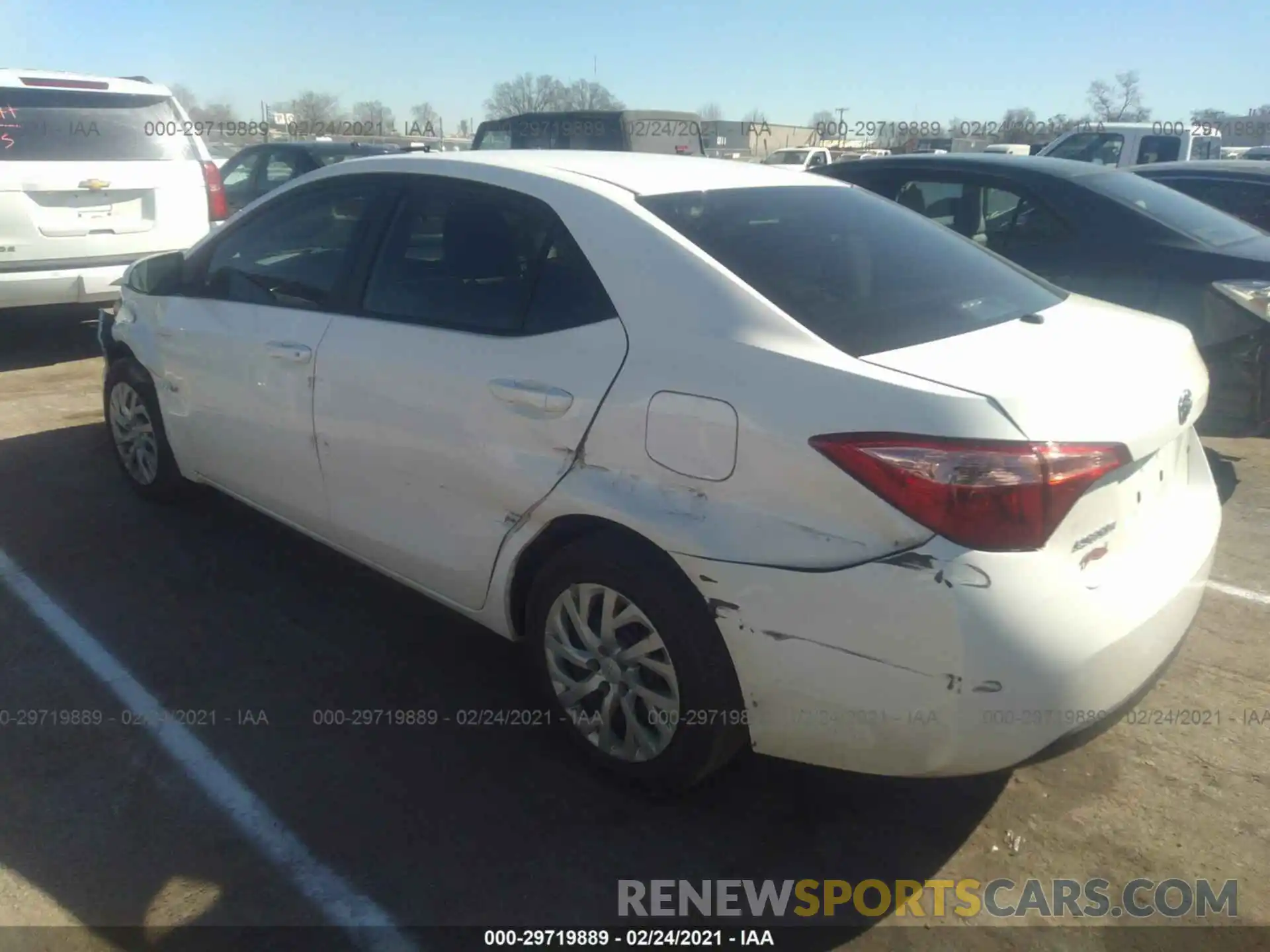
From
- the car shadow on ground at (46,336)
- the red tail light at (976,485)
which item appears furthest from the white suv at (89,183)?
the red tail light at (976,485)

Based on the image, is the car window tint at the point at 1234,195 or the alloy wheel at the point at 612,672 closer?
the alloy wheel at the point at 612,672

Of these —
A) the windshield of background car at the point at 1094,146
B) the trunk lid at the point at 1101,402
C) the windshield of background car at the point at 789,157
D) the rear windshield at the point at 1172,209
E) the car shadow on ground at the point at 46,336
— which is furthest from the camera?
the windshield of background car at the point at 789,157

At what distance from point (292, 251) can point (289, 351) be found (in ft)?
1.67

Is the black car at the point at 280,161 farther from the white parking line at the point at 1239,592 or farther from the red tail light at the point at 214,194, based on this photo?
the white parking line at the point at 1239,592

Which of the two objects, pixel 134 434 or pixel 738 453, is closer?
pixel 738 453

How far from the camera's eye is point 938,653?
223 centimetres

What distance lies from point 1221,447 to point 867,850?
436 cm

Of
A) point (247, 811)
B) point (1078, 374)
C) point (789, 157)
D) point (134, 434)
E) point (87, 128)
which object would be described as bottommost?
point (247, 811)

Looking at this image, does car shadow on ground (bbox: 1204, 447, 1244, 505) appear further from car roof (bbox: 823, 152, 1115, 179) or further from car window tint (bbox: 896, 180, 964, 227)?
car window tint (bbox: 896, 180, 964, 227)

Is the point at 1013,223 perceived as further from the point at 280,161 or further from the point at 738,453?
the point at 280,161

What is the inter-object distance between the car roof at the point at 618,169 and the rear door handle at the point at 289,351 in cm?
66

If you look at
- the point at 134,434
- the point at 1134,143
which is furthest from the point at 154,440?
the point at 1134,143

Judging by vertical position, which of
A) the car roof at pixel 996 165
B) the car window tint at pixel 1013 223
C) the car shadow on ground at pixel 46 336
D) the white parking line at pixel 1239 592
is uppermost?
the car roof at pixel 996 165

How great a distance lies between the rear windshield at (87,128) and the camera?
7.27 m
